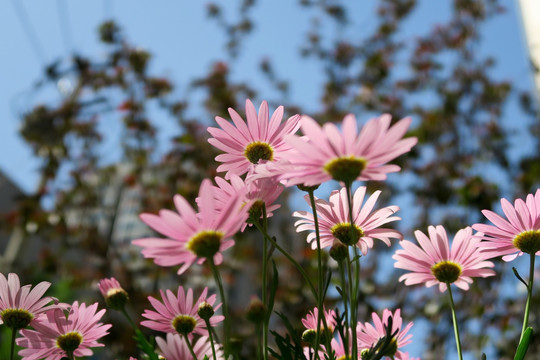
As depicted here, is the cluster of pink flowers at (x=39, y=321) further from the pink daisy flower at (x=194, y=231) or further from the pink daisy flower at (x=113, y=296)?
the pink daisy flower at (x=194, y=231)

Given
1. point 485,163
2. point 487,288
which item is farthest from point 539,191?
point 485,163

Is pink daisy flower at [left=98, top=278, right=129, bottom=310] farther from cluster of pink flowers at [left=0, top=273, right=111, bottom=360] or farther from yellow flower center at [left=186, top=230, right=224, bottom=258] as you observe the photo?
yellow flower center at [left=186, top=230, right=224, bottom=258]

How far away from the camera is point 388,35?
4984mm

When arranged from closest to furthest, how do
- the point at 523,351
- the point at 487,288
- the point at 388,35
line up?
1. the point at 523,351
2. the point at 487,288
3. the point at 388,35

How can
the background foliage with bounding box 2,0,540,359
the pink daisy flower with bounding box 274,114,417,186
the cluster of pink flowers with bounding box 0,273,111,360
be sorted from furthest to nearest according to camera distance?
the background foliage with bounding box 2,0,540,359
the cluster of pink flowers with bounding box 0,273,111,360
the pink daisy flower with bounding box 274,114,417,186

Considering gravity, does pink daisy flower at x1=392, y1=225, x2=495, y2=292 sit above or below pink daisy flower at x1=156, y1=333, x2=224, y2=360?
above

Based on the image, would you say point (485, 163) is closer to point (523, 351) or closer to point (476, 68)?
point (476, 68)

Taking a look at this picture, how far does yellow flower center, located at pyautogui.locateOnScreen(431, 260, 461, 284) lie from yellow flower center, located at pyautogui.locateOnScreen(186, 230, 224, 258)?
247mm

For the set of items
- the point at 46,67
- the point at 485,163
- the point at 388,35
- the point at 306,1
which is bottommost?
the point at 485,163

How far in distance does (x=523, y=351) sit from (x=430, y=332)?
3.15m

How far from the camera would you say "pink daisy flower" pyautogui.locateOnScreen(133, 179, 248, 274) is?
0.36 meters

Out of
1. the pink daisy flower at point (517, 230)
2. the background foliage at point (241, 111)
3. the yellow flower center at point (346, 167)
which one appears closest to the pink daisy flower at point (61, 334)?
the yellow flower center at point (346, 167)

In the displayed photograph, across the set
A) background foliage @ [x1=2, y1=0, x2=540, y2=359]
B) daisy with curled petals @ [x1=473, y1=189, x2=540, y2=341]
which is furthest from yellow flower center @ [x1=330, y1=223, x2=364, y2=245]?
background foliage @ [x1=2, y1=0, x2=540, y2=359]

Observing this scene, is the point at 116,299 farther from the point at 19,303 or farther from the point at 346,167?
the point at 346,167
